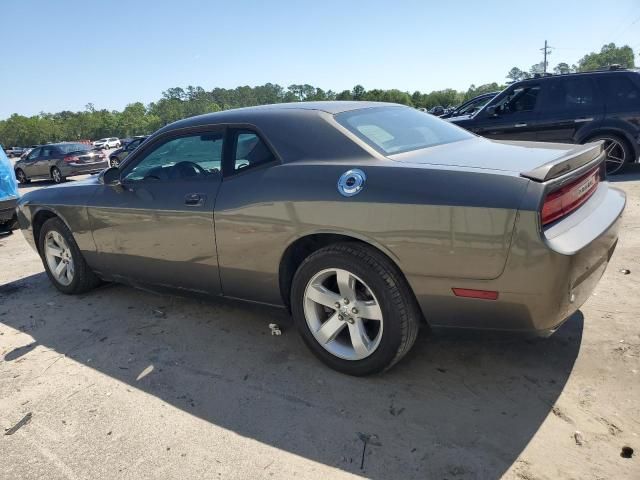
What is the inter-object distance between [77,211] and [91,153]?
49.4 feet

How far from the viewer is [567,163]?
2441mm

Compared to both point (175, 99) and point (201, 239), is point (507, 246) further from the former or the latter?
point (175, 99)

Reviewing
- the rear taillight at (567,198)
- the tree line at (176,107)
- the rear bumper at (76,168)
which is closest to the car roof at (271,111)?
the rear taillight at (567,198)

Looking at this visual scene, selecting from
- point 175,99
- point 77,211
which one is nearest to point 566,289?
point 77,211

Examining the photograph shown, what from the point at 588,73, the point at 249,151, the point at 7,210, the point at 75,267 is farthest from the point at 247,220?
the point at 588,73

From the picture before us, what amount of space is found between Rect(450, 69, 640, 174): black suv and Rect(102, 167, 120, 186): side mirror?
6.84 meters

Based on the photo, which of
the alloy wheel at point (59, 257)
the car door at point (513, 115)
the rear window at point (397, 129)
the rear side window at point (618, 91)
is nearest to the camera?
the rear window at point (397, 129)

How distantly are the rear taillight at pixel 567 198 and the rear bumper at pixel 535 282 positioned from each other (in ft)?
0.15

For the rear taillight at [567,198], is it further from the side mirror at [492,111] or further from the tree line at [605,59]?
the tree line at [605,59]

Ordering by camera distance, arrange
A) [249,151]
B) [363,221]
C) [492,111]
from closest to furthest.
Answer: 1. [363,221]
2. [249,151]
3. [492,111]

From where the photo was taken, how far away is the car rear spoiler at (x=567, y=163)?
2.23 meters

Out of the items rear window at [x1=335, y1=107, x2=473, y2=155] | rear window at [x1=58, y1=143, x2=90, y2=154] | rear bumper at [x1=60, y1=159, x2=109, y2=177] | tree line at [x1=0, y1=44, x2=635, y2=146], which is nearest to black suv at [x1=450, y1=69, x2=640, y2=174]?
rear window at [x1=335, y1=107, x2=473, y2=155]

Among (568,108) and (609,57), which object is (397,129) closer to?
(568,108)

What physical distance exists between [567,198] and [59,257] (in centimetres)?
441
